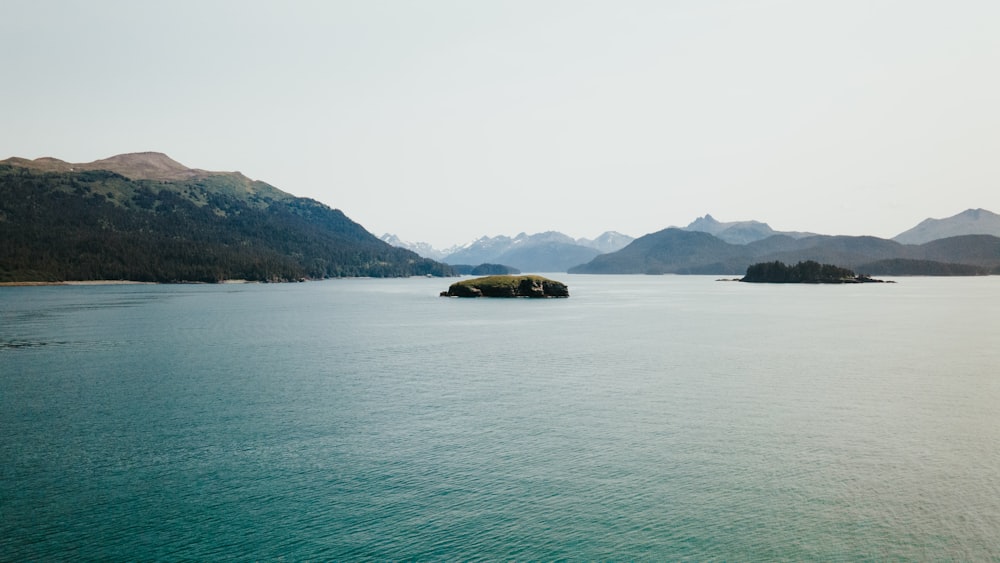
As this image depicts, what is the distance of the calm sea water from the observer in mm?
22672

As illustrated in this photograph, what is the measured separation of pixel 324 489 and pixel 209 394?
26.0m

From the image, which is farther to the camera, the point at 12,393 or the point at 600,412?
the point at 12,393

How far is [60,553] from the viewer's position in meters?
21.2

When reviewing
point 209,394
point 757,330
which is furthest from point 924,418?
point 757,330

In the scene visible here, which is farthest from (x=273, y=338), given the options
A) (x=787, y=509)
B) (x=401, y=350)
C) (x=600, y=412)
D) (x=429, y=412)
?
(x=787, y=509)

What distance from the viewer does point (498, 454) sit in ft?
107

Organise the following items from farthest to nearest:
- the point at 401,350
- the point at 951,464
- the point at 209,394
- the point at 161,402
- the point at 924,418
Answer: the point at 401,350 < the point at 209,394 < the point at 161,402 < the point at 924,418 < the point at 951,464

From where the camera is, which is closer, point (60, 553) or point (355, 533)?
point (60, 553)

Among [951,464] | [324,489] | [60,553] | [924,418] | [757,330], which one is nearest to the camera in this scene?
[60,553]

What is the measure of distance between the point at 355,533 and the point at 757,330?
91.1m

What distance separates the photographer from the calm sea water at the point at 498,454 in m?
22.7

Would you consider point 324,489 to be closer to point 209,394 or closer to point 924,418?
point 209,394

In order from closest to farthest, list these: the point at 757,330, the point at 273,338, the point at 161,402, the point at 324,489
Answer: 1. the point at 324,489
2. the point at 161,402
3. the point at 273,338
4. the point at 757,330

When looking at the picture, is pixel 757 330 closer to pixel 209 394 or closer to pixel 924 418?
pixel 924 418
